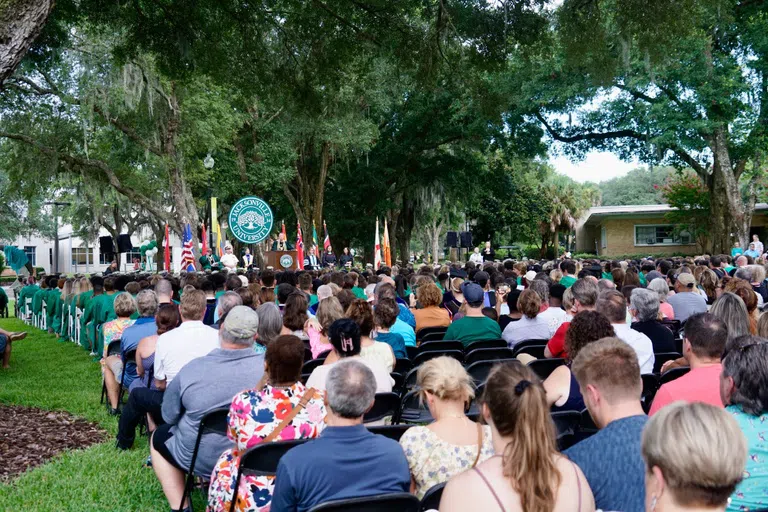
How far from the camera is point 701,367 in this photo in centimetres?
379

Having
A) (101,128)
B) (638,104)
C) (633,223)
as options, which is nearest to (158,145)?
(101,128)

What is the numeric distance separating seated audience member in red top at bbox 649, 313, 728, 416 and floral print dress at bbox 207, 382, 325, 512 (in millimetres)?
1764

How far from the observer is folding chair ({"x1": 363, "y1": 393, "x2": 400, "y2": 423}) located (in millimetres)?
4434

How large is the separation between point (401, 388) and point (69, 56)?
1922cm

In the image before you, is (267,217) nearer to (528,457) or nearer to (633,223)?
(528,457)

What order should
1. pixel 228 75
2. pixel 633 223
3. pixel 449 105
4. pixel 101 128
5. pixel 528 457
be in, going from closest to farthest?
pixel 528 457 → pixel 228 75 → pixel 101 128 → pixel 449 105 → pixel 633 223

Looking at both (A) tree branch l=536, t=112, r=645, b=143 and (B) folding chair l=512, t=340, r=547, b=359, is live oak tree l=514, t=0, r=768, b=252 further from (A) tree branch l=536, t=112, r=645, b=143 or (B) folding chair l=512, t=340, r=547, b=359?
(B) folding chair l=512, t=340, r=547, b=359

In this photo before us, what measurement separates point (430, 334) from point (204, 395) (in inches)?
138

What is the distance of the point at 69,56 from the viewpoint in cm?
2072

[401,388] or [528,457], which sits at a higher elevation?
[528,457]

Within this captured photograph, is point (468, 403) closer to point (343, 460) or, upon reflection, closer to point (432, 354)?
point (343, 460)

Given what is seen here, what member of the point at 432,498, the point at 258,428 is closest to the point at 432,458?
the point at 432,498

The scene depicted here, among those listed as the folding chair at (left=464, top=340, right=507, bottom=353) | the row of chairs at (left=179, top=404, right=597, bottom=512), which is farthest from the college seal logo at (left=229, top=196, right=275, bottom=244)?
the row of chairs at (left=179, top=404, right=597, bottom=512)

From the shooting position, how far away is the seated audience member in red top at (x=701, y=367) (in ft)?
11.5
